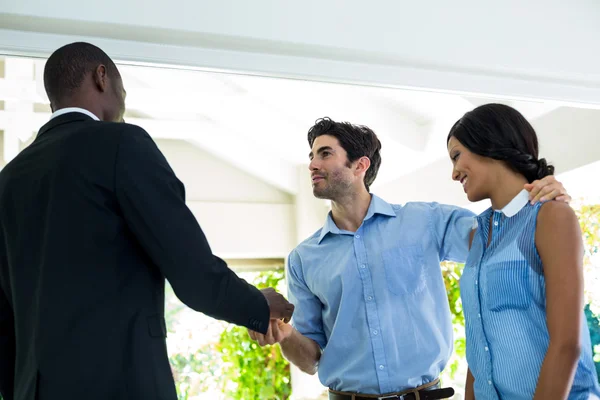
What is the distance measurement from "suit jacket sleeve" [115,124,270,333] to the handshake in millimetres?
235

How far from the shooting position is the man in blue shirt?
2.17 meters

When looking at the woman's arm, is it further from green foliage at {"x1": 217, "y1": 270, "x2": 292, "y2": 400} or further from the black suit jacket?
green foliage at {"x1": 217, "y1": 270, "x2": 292, "y2": 400}

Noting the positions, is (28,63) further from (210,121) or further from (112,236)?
(112,236)

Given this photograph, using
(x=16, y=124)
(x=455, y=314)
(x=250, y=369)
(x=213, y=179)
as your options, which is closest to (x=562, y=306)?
(x=455, y=314)

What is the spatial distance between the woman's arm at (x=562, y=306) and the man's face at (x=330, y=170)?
103 centimetres

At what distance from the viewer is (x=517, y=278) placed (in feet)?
5.19

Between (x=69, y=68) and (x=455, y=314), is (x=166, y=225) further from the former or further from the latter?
(x=455, y=314)

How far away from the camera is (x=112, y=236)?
1.37 metres

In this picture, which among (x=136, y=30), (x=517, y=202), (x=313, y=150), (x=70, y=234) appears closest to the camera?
(x=70, y=234)

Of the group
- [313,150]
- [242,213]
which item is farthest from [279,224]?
[313,150]

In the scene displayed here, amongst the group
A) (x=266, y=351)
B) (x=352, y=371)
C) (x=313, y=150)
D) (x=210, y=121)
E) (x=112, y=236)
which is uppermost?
(x=210, y=121)

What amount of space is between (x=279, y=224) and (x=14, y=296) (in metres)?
5.73

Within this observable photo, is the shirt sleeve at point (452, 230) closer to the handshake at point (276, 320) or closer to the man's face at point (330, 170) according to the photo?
the man's face at point (330, 170)

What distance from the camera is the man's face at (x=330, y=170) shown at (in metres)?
2.46
